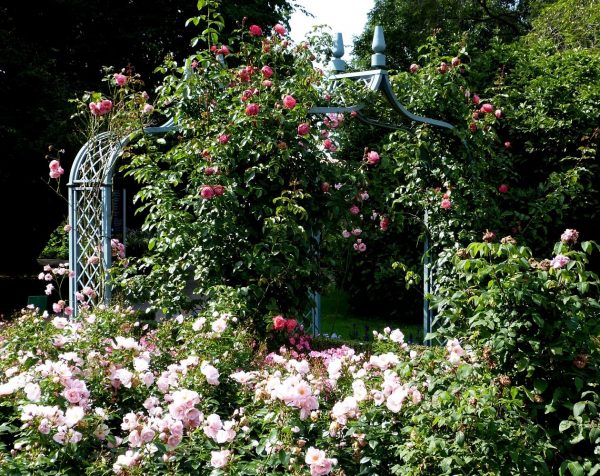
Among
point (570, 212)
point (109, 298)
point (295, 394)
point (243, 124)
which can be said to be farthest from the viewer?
point (570, 212)

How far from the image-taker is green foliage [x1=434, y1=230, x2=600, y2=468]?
2254 millimetres

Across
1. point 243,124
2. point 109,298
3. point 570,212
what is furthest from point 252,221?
point 570,212

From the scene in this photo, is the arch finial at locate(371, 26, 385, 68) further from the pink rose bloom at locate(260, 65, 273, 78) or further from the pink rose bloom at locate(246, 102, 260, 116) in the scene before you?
the pink rose bloom at locate(246, 102, 260, 116)

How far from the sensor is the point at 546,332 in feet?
7.41

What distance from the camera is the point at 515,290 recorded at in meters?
2.24

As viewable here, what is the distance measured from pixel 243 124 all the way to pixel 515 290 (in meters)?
2.50

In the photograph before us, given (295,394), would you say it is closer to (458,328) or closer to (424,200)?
(458,328)

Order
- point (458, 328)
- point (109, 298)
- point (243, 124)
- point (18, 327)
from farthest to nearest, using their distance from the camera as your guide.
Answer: point (109, 298) < point (243, 124) < point (18, 327) < point (458, 328)

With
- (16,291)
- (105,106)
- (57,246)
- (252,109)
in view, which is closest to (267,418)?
(252,109)

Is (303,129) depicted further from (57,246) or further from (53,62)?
(57,246)

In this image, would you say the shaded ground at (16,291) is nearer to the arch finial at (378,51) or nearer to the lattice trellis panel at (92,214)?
the lattice trellis panel at (92,214)

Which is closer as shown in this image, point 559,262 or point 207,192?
point 559,262

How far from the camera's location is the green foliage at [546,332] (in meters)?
2.25

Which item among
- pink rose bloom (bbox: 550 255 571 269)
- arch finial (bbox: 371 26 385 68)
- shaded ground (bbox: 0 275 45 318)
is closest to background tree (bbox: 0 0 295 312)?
shaded ground (bbox: 0 275 45 318)
